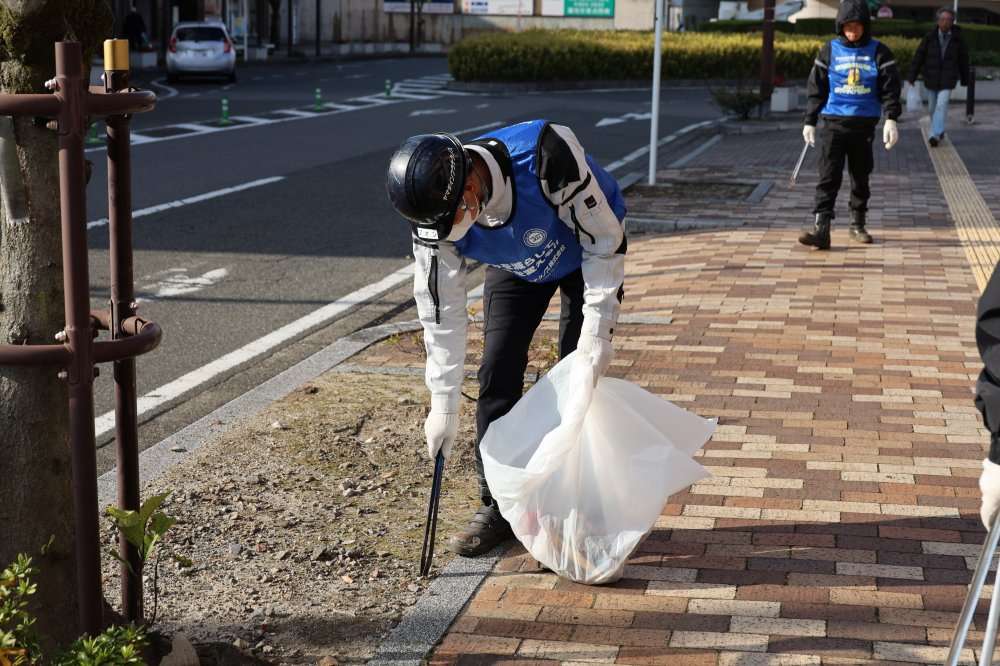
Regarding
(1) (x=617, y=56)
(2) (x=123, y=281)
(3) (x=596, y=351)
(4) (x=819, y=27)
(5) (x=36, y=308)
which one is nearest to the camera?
(5) (x=36, y=308)

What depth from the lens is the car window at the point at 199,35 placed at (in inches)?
→ 1266

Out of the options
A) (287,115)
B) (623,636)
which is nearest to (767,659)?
(623,636)

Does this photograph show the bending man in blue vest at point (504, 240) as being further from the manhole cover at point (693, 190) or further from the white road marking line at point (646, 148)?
the white road marking line at point (646, 148)

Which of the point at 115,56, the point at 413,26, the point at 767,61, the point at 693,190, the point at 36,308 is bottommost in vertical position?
the point at 693,190

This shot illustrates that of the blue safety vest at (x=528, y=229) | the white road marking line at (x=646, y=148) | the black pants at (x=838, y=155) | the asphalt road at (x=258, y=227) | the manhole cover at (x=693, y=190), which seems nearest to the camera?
the blue safety vest at (x=528, y=229)

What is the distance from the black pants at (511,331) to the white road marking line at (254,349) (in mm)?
2117

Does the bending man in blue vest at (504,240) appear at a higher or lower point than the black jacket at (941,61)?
lower

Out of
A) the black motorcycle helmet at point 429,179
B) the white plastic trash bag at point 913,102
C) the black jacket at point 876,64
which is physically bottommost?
the white plastic trash bag at point 913,102

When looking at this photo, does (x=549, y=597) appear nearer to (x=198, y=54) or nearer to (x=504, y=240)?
(x=504, y=240)

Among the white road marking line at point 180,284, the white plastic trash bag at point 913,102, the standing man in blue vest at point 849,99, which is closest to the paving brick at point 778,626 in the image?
the white road marking line at point 180,284

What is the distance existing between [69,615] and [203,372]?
3.47 m

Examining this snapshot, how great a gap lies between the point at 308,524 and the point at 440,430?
81 centimetres

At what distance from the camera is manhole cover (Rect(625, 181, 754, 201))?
12.7m

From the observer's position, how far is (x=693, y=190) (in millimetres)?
13117
